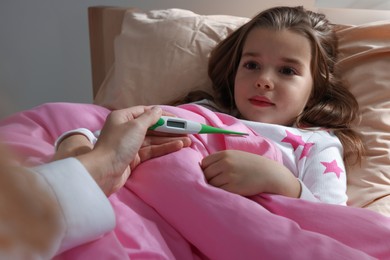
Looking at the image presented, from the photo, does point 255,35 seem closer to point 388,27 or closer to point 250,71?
point 250,71

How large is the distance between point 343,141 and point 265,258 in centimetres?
48

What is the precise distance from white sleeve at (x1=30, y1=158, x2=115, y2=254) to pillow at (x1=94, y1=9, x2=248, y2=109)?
2.28 ft

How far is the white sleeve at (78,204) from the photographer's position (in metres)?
0.44

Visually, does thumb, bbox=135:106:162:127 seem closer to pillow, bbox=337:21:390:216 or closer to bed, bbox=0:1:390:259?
bed, bbox=0:1:390:259

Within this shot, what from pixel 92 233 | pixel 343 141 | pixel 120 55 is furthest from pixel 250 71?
pixel 92 233

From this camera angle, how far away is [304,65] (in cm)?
103

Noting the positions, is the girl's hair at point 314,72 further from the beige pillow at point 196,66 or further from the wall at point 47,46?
the wall at point 47,46

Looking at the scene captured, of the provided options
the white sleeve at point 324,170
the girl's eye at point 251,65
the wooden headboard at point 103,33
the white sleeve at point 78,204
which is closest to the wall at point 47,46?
the wooden headboard at point 103,33

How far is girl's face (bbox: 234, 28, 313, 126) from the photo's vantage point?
994 mm

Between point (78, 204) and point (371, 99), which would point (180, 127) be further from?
point (371, 99)

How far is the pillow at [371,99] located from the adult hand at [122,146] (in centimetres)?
36

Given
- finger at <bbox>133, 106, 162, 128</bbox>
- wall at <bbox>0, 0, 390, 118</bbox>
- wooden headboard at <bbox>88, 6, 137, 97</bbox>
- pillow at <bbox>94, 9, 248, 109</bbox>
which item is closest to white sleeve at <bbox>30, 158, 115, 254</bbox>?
finger at <bbox>133, 106, 162, 128</bbox>

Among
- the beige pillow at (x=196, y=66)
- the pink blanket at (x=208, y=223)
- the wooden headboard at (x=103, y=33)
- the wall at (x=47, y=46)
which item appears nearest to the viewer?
the pink blanket at (x=208, y=223)

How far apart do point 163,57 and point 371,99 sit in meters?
0.49
